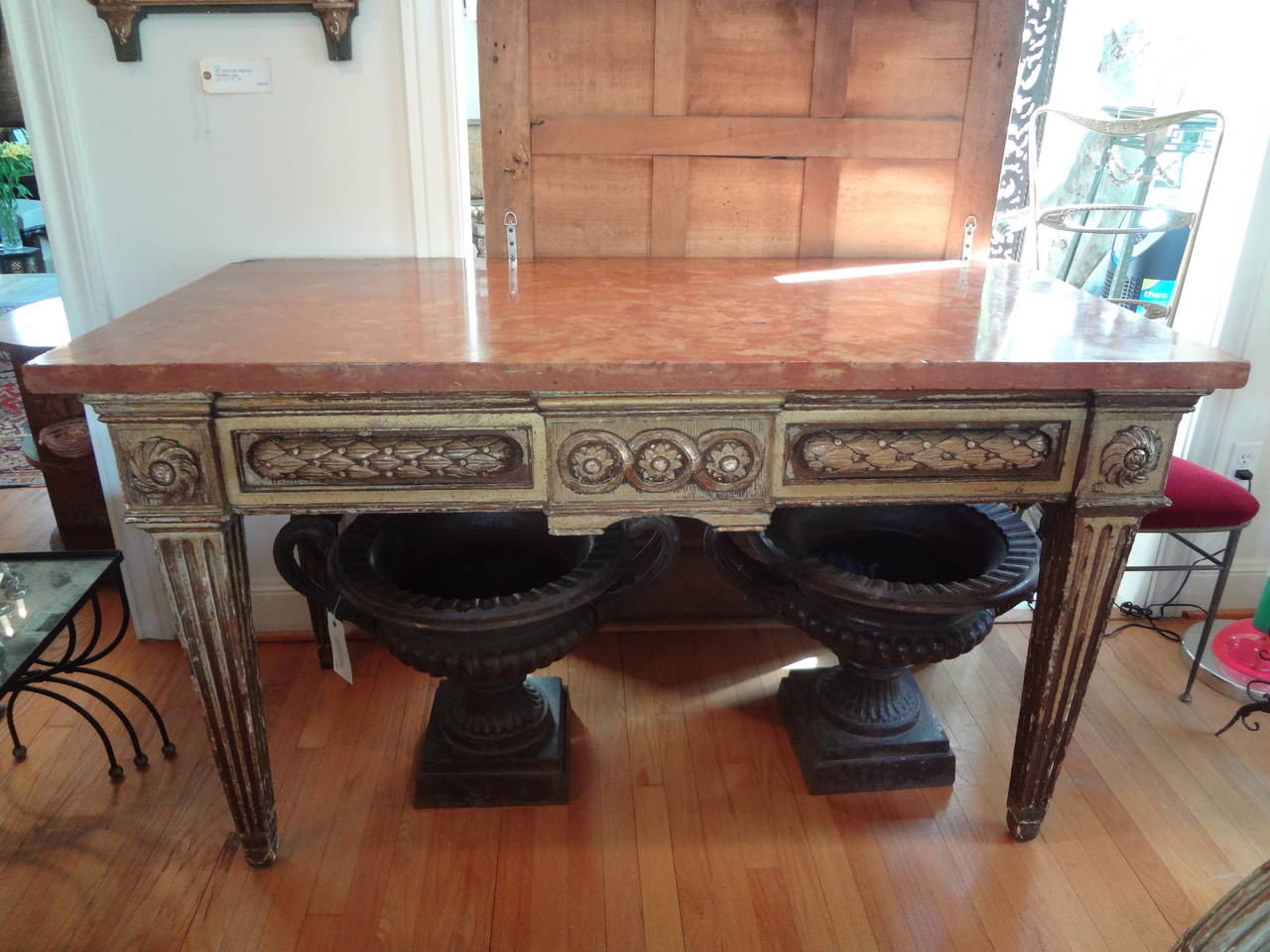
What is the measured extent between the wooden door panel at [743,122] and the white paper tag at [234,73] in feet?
1.37

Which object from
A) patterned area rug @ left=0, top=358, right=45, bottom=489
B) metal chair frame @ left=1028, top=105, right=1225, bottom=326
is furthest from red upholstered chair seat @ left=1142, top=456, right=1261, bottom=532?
patterned area rug @ left=0, top=358, right=45, bottom=489

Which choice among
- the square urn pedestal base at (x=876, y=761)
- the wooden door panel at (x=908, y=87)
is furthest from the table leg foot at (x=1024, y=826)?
the wooden door panel at (x=908, y=87)

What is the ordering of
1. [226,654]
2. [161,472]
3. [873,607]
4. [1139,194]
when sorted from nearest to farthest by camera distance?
[161,472] → [226,654] → [873,607] → [1139,194]

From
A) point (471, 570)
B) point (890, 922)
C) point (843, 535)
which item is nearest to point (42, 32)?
point (471, 570)

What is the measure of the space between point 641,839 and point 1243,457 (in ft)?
5.53

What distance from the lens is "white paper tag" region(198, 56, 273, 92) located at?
172 cm

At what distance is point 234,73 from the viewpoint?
1729mm

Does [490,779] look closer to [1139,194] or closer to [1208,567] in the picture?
[1208,567]

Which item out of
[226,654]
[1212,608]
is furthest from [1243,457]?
[226,654]

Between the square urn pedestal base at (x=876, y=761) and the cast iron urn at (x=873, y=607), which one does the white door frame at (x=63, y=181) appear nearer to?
the cast iron urn at (x=873, y=607)

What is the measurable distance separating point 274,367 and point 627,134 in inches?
37.5

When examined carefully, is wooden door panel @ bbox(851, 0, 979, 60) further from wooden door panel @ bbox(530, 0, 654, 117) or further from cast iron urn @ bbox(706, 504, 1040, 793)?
cast iron urn @ bbox(706, 504, 1040, 793)

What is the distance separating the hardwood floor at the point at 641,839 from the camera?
1441 mm

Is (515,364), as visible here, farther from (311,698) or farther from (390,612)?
(311,698)
